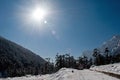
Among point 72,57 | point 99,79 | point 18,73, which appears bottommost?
point 99,79

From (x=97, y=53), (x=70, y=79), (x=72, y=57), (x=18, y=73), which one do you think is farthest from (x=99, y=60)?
(x=70, y=79)

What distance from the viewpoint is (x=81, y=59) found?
126 meters

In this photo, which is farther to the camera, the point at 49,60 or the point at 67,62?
the point at 49,60

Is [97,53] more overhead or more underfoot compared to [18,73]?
more overhead

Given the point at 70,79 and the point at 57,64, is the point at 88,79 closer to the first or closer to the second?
the point at 70,79

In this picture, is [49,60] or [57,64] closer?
[57,64]

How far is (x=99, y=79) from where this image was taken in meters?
23.1

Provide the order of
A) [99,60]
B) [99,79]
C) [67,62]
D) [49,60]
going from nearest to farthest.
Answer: [99,79] → [99,60] → [67,62] → [49,60]

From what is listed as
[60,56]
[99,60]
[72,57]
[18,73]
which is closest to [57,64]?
[60,56]

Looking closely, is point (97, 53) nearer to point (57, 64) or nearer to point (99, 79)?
point (57, 64)

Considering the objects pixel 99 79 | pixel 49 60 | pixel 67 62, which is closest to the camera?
pixel 99 79

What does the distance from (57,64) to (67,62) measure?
403 inches

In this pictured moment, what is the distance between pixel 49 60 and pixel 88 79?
116011mm

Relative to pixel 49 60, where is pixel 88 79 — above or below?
below
